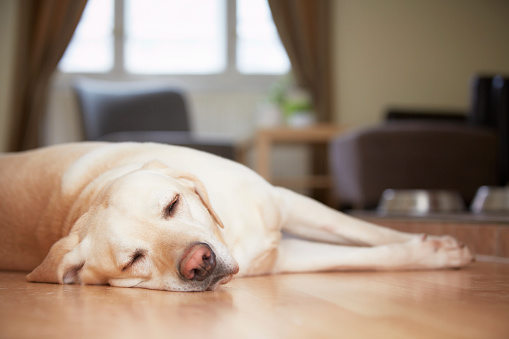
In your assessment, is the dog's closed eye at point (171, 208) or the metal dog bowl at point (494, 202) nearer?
the dog's closed eye at point (171, 208)

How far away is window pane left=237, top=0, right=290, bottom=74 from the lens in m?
7.46

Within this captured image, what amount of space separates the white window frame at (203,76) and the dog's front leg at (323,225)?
222 inches

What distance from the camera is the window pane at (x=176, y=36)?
7.38m

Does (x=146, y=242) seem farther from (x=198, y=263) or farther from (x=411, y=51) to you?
(x=411, y=51)

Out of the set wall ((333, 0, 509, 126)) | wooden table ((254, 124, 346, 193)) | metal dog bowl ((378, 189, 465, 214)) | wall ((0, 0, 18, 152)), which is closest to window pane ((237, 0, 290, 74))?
wall ((333, 0, 509, 126))

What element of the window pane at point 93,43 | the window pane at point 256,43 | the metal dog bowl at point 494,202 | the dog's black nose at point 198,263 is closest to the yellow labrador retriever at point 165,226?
the dog's black nose at point 198,263

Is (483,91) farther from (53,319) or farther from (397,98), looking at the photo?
(53,319)

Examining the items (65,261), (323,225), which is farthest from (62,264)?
(323,225)

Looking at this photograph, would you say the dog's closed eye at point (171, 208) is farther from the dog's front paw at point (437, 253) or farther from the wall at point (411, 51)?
the wall at point (411, 51)

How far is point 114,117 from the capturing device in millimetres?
5871

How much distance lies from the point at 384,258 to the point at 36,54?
19.9ft

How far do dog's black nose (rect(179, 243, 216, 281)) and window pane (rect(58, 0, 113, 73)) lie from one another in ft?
20.9

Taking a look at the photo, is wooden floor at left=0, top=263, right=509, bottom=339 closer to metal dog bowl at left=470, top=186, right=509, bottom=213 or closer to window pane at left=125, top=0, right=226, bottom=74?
metal dog bowl at left=470, top=186, right=509, bottom=213

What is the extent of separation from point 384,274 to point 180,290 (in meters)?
0.65
